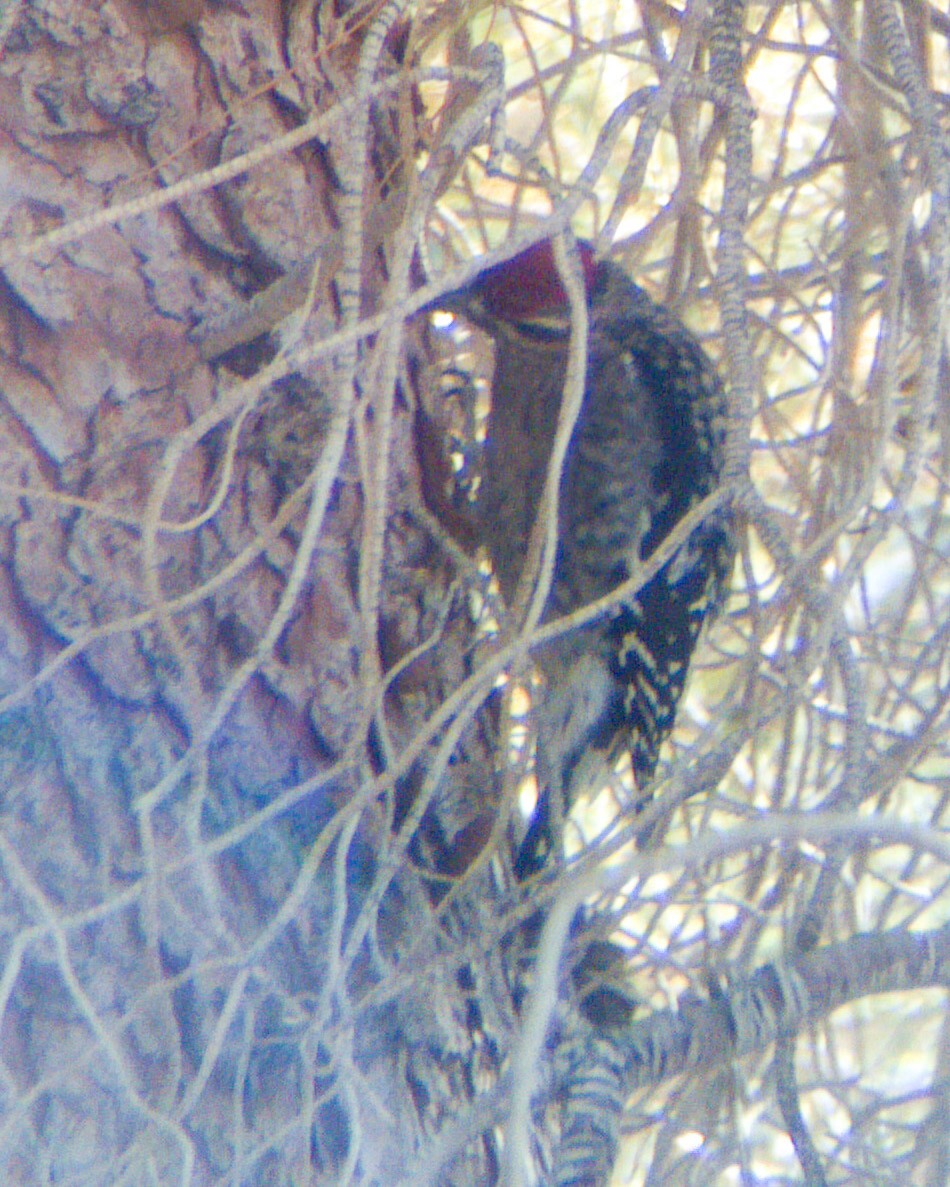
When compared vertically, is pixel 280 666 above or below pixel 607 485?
below

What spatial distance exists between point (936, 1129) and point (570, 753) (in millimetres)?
575

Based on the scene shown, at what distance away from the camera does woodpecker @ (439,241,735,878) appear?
4.75 ft

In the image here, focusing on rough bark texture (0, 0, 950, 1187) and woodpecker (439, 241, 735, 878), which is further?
woodpecker (439, 241, 735, 878)

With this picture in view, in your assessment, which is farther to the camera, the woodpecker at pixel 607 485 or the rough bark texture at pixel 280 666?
the woodpecker at pixel 607 485

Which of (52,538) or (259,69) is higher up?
(259,69)

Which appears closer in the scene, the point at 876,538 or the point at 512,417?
the point at 876,538

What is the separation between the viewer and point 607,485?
4.80 feet

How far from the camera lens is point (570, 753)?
4.91 feet

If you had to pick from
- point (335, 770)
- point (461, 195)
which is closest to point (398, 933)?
point (335, 770)

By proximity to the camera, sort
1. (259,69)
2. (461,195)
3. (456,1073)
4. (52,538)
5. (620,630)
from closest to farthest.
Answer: (52,538) < (259,69) < (456,1073) < (620,630) < (461,195)

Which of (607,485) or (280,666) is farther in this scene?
(607,485)

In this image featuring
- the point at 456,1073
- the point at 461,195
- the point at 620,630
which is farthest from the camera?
the point at 461,195

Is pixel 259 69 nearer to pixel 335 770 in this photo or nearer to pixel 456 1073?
pixel 335 770

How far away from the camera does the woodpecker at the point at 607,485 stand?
145cm
